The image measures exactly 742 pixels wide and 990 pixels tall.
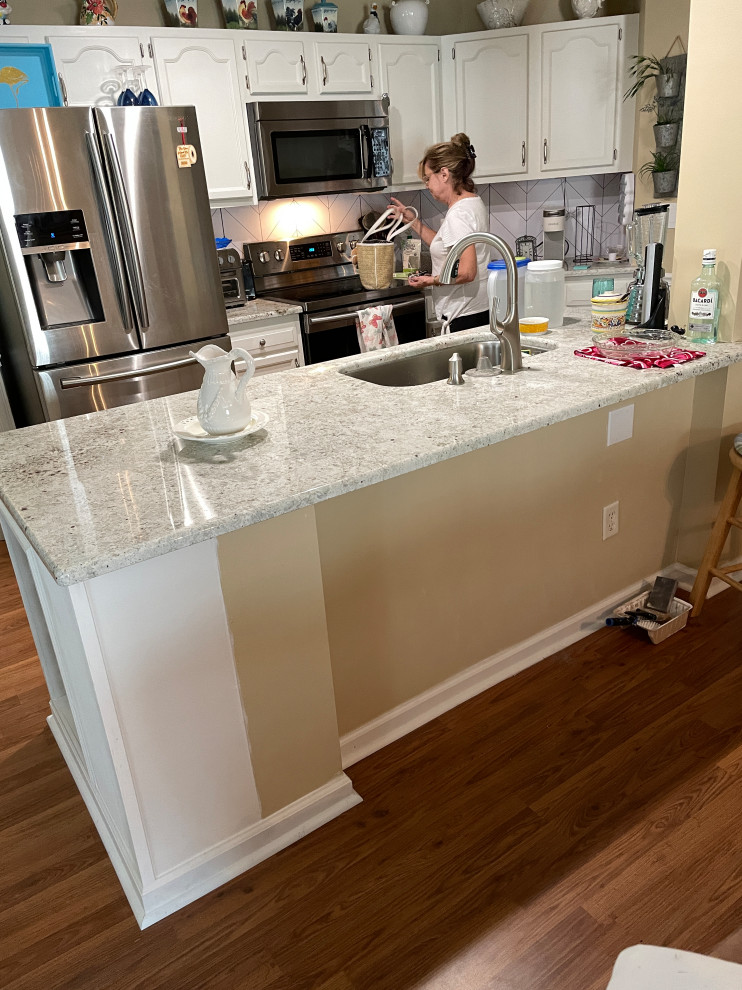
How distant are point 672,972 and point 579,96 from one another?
4300mm

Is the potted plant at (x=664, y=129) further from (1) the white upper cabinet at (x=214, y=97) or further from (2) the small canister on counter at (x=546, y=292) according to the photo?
(1) the white upper cabinet at (x=214, y=97)

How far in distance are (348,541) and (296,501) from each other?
47cm

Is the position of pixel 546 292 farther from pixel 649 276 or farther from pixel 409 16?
pixel 409 16

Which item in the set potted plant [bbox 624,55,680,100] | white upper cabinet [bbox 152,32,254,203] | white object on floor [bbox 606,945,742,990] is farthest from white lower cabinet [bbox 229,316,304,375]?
white object on floor [bbox 606,945,742,990]

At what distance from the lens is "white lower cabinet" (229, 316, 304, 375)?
12.1 feet

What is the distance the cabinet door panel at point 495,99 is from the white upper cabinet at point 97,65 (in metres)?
1.76

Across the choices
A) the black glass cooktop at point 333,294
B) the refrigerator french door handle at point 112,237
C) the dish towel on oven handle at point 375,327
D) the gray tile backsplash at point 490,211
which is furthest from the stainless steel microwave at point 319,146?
the dish towel on oven handle at point 375,327

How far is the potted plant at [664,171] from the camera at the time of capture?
4.07 m

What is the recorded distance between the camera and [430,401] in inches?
78.2

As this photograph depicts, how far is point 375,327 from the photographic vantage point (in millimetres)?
2920

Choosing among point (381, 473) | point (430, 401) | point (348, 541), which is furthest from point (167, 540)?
point (430, 401)

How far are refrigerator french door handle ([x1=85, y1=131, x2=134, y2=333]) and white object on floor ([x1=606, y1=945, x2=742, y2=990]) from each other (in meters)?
2.94

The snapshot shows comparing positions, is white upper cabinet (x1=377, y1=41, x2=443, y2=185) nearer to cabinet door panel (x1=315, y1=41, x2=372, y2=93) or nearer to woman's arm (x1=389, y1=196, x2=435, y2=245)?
cabinet door panel (x1=315, y1=41, x2=372, y2=93)

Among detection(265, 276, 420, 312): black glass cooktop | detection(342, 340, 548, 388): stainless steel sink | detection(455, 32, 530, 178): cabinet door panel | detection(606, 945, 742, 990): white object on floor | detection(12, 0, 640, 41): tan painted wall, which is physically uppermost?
detection(12, 0, 640, 41): tan painted wall
